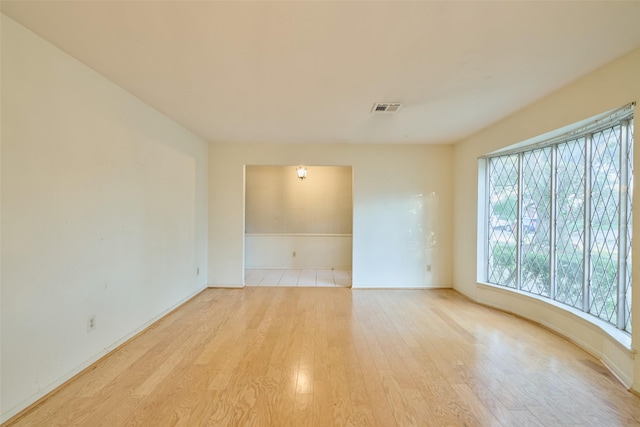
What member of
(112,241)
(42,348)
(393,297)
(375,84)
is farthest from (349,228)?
(42,348)

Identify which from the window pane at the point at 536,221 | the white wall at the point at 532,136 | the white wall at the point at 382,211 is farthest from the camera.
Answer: the white wall at the point at 382,211

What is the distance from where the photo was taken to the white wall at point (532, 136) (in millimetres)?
1894

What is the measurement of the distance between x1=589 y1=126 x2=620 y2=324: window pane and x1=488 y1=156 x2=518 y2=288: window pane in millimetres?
913

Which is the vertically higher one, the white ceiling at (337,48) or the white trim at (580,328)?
the white ceiling at (337,48)

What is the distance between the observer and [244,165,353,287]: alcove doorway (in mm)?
6168

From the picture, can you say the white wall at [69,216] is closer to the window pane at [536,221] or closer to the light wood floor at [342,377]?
the light wood floor at [342,377]

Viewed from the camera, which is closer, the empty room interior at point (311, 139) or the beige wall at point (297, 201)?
the empty room interior at point (311, 139)

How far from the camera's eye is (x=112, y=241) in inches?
92.3

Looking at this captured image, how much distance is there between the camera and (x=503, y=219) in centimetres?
355

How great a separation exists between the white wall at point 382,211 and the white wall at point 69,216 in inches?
51.6

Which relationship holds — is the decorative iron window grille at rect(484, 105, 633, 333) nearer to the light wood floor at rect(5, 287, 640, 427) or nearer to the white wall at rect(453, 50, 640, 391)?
the white wall at rect(453, 50, 640, 391)

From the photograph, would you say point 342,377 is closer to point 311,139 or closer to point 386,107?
point 386,107

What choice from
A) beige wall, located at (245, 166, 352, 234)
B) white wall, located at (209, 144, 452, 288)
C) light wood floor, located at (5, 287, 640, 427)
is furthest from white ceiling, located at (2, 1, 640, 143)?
beige wall, located at (245, 166, 352, 234)

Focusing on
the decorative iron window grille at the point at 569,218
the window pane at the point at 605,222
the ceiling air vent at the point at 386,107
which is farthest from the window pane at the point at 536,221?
the ceiling air vent at the point at 386,107
